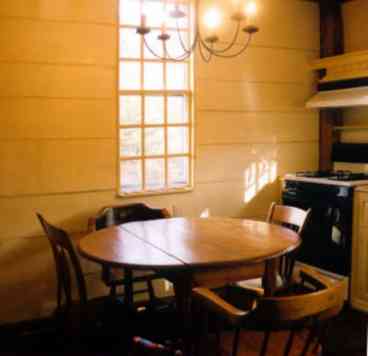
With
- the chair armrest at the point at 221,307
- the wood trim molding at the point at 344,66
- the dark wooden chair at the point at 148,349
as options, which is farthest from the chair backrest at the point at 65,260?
the wood trim molding at the point at 344,66

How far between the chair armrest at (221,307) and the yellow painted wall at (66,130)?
1882mm

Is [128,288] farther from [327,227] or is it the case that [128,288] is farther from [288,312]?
[327,227]

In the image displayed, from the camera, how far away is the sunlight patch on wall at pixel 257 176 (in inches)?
174

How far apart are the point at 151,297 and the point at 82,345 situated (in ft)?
2.17

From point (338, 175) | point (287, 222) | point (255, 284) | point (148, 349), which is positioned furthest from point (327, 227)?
point (148, 349)

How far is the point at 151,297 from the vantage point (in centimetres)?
348

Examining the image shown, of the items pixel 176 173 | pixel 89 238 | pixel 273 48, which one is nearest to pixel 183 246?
pixel 89 238

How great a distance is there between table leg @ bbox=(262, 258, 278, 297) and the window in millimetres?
1563

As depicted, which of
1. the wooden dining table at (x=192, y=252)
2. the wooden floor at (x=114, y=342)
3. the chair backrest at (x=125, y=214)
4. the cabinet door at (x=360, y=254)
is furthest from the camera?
the cabinet door at (x=360, y=254)

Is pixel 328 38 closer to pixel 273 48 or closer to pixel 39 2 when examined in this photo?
pixel 273 48

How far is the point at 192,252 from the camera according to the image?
2.53 meters

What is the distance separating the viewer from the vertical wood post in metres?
4.55

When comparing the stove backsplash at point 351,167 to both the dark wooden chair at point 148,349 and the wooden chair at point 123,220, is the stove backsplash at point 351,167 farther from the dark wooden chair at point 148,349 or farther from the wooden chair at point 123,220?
the dark wooden chair at point 148,349

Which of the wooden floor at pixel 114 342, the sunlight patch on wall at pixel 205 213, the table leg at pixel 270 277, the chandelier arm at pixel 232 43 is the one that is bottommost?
the wooden floor at pixel 114 342
